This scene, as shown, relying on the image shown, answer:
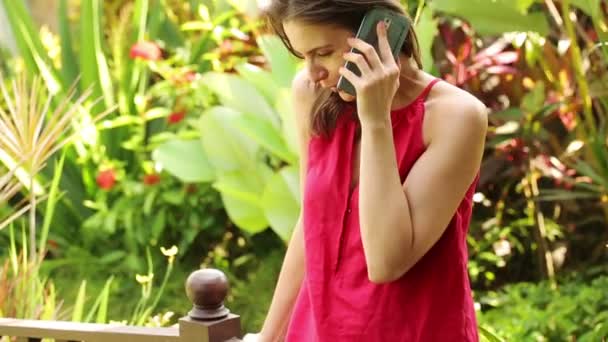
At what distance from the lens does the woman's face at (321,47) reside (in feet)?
4.83

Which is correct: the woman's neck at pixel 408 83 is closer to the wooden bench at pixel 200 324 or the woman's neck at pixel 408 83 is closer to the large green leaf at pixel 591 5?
the wooden bench at pixel 200 324

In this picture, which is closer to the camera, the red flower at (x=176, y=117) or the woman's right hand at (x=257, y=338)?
the woman's right hand at (x=257, y=338)

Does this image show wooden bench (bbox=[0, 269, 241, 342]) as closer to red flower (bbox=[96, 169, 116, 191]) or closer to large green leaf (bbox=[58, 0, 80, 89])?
red flower (bbox=[96, 169, 116, 191])

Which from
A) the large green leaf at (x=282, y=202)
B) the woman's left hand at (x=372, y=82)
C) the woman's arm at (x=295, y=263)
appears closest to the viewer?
the woman's left hand at (x=372, y=82)

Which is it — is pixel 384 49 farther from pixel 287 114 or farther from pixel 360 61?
pixel 287 114

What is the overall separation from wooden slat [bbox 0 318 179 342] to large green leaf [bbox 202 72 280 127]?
192 centimetres

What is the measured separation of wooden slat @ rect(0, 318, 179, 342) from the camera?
1.98 m

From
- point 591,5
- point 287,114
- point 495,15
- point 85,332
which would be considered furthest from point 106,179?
point 85,332

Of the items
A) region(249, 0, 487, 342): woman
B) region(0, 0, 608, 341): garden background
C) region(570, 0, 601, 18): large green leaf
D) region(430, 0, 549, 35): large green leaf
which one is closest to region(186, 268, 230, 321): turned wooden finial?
region(249, 0, 487, 342): woman

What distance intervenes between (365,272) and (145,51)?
3382 millimetres

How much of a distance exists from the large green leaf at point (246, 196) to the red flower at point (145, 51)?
2.98 ft

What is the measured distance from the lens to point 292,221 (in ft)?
12.4

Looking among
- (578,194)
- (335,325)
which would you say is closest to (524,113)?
(578,194)

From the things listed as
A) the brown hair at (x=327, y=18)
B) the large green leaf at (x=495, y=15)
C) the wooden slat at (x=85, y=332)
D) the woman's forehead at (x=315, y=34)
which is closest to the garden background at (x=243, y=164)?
the large green leaf at (x=495, y=15)
